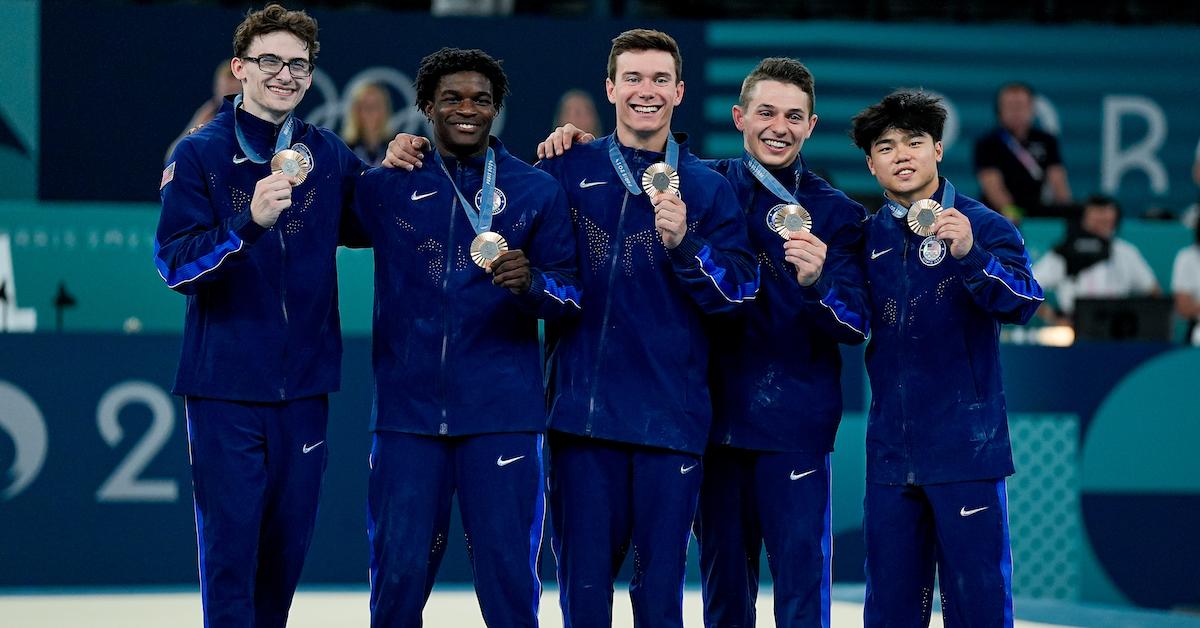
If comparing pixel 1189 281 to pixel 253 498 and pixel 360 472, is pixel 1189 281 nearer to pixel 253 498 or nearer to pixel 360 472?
pixel 360 472

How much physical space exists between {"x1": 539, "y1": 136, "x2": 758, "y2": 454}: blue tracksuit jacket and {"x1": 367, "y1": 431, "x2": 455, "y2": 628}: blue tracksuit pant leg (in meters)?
0.44

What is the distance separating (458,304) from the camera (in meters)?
4.98

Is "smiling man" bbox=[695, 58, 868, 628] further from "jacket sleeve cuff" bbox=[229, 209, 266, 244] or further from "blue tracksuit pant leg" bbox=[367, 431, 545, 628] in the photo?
"jacket sleeve cuff" bbox=[229, 209, 266, 244]

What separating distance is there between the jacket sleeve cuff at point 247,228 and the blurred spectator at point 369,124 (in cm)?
535

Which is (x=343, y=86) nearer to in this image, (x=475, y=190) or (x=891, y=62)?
(x=891, y=62)

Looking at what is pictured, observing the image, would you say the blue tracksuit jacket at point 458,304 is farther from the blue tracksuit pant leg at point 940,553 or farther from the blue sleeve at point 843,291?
the blue tracksuit pant leg at point 940,553

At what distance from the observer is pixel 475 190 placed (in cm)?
509

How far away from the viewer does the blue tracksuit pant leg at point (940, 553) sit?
5.18 metres

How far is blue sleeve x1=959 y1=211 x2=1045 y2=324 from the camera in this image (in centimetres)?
512

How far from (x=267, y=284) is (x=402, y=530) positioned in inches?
36.2

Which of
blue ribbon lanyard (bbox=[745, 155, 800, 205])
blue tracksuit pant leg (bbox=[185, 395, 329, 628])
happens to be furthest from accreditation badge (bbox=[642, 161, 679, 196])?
blue tracksuit pant leg (bbox=[185, 395, 329, 628])

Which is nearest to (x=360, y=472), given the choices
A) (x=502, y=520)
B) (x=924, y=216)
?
(x=502, y=520)

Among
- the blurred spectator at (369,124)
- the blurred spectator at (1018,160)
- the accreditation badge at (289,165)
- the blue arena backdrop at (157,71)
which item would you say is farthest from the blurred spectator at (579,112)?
the accreditation badge at (289,165)

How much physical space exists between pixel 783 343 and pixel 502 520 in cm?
122
